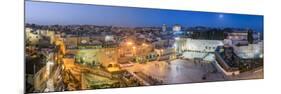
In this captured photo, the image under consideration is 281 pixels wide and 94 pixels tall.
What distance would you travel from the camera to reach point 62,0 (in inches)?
100

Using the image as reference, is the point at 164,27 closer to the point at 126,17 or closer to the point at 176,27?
the point at 176,27

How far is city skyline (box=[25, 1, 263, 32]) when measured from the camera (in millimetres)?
2490

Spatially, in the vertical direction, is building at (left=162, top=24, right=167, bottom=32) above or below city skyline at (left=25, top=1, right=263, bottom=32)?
below

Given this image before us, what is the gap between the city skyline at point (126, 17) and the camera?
249cm

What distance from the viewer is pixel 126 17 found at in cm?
275

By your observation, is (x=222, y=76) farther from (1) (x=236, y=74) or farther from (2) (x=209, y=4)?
(2) (x=209, y=4)

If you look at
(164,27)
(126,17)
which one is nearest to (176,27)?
(164,27)

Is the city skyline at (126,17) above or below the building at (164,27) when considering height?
above

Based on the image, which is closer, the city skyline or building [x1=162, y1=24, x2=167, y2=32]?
the city skyline

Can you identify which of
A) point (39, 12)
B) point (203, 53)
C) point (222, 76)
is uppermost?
point (39, 12)

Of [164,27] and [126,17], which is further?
[164,27]

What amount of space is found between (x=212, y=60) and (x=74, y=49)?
4.12 feet

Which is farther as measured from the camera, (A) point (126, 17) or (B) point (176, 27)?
(B) point (176, 27)

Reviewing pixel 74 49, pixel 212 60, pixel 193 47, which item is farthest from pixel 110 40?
pixel 212 60
